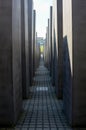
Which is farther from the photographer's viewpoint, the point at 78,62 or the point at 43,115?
the point at 43,115

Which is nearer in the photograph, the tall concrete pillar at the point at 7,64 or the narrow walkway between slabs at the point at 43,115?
the tall concrete pillar at the point at 7,64

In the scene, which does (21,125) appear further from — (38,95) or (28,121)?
(38,95)

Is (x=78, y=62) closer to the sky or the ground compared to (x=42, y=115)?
closer to the sky

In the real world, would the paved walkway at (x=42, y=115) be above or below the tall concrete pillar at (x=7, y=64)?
below

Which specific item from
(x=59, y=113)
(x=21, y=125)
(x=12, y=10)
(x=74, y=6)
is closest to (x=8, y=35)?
(x=12, y=10)

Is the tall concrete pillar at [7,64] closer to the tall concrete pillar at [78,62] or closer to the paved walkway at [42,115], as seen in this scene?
the paved walkway at [42,115]

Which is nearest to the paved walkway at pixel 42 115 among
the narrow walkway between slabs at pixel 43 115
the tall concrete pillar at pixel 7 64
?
the narrow walkway between slabs at pixel 43 115

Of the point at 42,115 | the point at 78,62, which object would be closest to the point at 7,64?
the point at 78,62

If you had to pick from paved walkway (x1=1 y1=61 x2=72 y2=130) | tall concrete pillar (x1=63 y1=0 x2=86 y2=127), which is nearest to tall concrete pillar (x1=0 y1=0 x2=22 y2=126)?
paved walkway (x1=1 y1=61 x2=72 y2=130)

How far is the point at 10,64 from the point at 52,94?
18.8 feet

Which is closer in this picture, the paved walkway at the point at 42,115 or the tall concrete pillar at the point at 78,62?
the tall concrete pillar at the point at 78,62

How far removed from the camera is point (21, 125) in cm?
652

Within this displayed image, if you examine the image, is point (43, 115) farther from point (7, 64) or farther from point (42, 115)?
point (7, 64)

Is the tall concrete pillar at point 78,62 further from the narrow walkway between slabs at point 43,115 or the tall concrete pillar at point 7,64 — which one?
the tall concrete pillar at point 7,64
